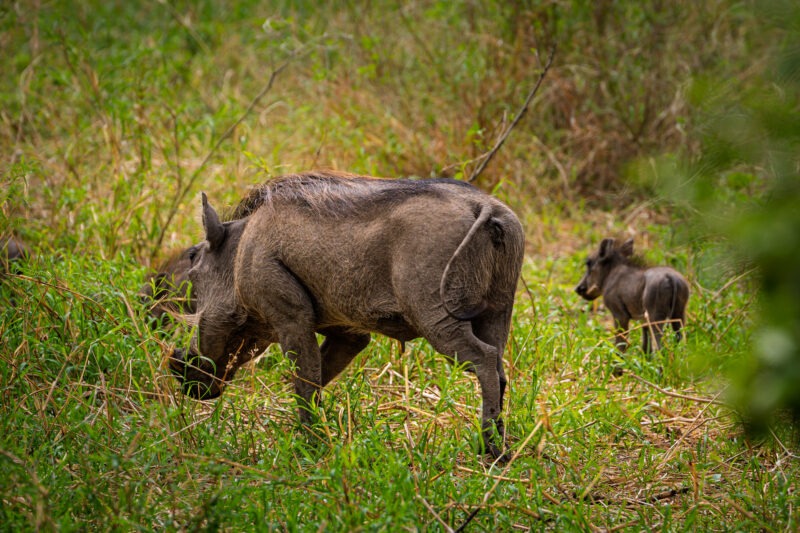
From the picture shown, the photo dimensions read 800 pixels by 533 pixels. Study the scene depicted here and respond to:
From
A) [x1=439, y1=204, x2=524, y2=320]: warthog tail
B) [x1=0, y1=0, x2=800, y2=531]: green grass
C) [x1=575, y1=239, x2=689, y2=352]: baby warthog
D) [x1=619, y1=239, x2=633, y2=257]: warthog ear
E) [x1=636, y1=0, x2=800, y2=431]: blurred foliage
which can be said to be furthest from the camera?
[x1=619, y1=239, x2=633, y2=257]: warthog ear

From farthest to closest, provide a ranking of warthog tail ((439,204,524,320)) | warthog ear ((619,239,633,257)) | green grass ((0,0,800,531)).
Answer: warthog ear ((619,239,633,257))
warthog tail ((439,204,524,320))
green grass ((0,0,800,531))

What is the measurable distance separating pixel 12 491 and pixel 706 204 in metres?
2.68

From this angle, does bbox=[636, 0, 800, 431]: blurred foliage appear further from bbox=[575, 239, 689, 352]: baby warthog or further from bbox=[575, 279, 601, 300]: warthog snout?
bbox=[575, 279, 601, 300]: warthog snout

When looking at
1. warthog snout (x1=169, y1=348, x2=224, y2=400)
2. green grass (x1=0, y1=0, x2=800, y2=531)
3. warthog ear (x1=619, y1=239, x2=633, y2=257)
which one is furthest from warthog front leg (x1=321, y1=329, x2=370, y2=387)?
warthog ear (x1=619, y1=239, x2=633, y2=257)

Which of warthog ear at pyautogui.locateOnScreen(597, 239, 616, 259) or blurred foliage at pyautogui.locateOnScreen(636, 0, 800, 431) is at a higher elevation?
blurred foliage at pyautogui.locateOnScreen(636, 0, 800, 431)

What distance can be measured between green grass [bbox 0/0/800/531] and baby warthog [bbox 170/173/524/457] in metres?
0.24

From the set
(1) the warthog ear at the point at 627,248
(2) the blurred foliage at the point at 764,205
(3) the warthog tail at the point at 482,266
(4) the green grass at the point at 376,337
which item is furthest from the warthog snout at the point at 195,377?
(2) the blurred foliage at the point at 764,205

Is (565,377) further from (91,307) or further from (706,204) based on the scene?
(706,204)

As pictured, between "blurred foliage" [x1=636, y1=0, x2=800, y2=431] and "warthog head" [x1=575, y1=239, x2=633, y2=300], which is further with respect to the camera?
"warthog head" [x1=575, y1=239, x2=633, y2=300]

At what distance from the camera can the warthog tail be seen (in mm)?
3592

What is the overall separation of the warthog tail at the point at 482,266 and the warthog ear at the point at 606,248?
8.04ft

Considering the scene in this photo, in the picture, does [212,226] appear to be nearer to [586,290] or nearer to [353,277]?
[353,277]

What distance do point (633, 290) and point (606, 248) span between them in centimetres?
42

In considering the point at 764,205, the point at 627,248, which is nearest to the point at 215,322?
the point at 627,248
